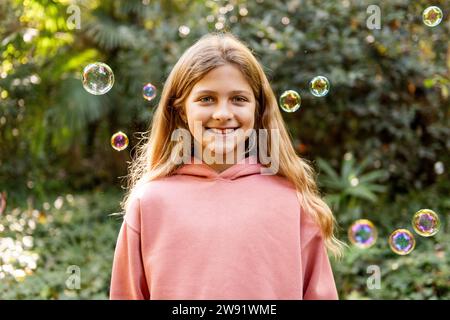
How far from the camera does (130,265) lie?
1916mm

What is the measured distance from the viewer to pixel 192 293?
186 cm

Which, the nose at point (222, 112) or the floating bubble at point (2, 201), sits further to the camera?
the floating bubble at point (2, 201)

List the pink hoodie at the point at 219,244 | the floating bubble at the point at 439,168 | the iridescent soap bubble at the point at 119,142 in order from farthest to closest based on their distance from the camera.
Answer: the floating bubble at the point at 439,168 < the iridescent soap bubble at the point at 119,142 < the pink hoodie at the point at 219,244

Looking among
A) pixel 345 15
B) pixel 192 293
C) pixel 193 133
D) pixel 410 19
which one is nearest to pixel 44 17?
pixel 345 15

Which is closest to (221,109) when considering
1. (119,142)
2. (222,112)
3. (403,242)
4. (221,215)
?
(222,112)

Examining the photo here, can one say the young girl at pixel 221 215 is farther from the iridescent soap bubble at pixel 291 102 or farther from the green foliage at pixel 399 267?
the green foliage at pixel 399 267

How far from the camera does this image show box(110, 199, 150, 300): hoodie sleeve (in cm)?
192

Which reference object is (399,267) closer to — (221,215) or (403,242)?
(403,242)

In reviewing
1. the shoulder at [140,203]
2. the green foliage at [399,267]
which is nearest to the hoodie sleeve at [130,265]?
the shoulder at [140,203]

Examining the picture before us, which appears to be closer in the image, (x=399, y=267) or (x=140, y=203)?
(x=140, y=203)

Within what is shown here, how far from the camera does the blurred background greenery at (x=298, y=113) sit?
447 cm

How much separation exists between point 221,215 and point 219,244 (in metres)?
0.10

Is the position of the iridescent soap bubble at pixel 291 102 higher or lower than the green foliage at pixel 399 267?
higher

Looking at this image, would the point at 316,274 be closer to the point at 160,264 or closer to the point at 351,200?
the point at 160,264
